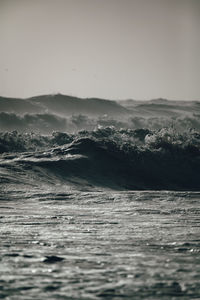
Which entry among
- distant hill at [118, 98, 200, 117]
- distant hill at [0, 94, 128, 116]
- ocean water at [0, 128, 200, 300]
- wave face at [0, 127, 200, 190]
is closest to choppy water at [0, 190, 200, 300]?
ocean water at [0, 128, 200, 300]

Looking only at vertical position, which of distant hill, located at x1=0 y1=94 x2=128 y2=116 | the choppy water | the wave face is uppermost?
distant hill, located at x1=0 y1=94 x2=128 y2=116

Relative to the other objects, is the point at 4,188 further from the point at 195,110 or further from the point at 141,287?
the point at 195,110

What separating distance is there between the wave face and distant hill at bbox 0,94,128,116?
6140 cm

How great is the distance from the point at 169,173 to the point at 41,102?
7942cm

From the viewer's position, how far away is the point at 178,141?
49156mm

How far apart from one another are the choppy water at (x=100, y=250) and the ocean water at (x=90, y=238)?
0.6 inches

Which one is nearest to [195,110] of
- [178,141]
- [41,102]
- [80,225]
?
[41,102]

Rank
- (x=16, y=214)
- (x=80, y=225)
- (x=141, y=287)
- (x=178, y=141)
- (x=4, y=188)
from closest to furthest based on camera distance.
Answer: (x=141, y=287), (x=80, y=225), (x=16, y=214), (x=4, y=188), (x=178, y=141)

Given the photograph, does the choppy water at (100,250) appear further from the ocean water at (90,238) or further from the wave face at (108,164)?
the wave face at (108,164)

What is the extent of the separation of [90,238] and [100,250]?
1.47 meters

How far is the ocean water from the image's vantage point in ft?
31.3

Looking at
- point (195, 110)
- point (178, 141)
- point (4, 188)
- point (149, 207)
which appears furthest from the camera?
point (195, 110)

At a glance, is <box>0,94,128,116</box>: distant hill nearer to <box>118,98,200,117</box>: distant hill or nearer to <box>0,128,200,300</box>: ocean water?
<box>118,98,200,117</box>: distant hill

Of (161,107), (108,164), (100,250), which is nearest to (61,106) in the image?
(161,107)
